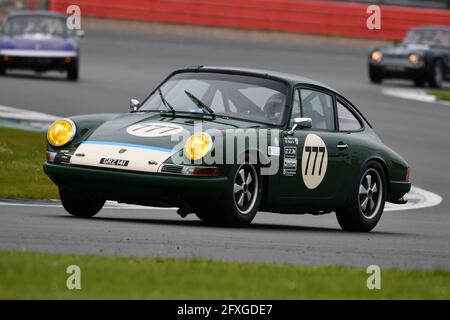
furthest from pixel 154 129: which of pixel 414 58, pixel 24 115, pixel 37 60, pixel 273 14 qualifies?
pixel 273 14

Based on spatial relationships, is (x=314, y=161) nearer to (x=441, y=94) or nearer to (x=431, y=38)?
(x=441, y=94)

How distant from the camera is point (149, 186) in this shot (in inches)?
427

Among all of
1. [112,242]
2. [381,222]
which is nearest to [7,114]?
[381,222]

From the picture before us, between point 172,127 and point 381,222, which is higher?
point 172,127

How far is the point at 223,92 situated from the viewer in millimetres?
12016

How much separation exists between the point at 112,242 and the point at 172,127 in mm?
1851

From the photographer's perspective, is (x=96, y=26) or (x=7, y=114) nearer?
(x=7, y=114)

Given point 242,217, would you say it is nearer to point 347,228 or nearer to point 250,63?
point 347,228

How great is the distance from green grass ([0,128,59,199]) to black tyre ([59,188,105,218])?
5.90ft

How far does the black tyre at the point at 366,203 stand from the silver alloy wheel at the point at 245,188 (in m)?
1.54

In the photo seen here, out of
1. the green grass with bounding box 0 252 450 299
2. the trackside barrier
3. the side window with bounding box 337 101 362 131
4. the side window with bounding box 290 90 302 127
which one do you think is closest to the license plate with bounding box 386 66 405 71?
the trackside barrier

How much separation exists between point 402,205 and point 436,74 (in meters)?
17.8

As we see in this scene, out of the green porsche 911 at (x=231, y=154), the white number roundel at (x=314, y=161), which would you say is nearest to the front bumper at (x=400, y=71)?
the green porsche 911 at (x=231, y=154)

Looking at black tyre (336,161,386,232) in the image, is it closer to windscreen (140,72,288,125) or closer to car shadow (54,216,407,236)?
car shadow (54,216,407,236)
